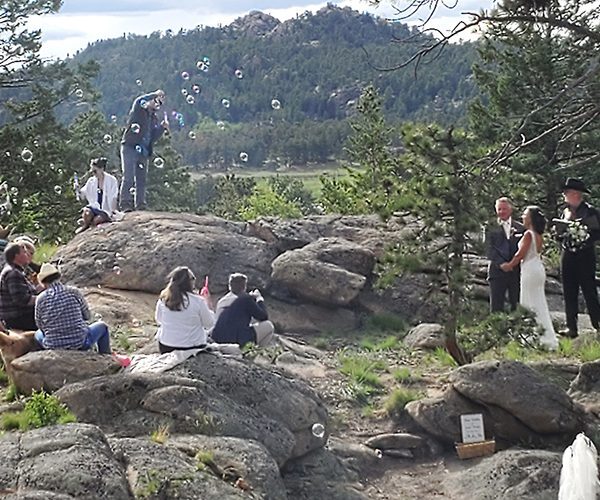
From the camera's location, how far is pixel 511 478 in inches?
296

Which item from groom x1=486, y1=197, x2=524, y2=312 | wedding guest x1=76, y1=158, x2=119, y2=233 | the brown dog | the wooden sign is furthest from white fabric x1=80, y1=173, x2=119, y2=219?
the wooden sign

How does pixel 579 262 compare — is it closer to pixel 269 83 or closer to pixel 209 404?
pixel 209 404

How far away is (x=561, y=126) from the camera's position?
841 centimetres

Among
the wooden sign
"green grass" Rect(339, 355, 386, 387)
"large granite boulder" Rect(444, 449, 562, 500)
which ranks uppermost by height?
"green grass" Rect(339, 355, 386, 387)

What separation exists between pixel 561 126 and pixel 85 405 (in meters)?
4.86

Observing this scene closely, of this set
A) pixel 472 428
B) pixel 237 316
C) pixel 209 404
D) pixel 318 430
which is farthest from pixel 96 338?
pixel 472 428

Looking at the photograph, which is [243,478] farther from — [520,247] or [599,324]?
[599,324]

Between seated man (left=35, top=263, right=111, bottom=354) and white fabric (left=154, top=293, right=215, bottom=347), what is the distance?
73 cm

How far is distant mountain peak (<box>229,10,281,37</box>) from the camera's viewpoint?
150887mm

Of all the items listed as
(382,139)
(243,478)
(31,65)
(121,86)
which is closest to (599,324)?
(243,478)

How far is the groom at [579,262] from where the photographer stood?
9484 mm

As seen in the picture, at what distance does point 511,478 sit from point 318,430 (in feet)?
5.34

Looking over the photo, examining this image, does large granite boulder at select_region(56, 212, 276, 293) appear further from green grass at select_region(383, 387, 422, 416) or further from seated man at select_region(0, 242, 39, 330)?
green grass at select_region(383, 387, 422, 416)

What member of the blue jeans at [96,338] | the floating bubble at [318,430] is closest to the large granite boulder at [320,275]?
the blue jeans at [96,338]
